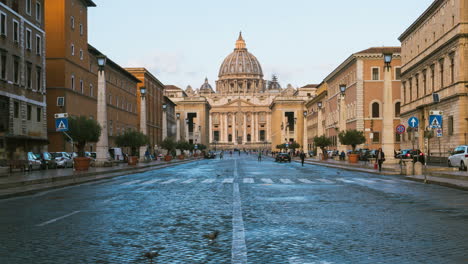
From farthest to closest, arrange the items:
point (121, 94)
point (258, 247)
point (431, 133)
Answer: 1. point (121, 94)
2. point (431, 133)
3. point (258, 247)

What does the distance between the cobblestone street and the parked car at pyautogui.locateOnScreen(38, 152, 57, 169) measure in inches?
1016


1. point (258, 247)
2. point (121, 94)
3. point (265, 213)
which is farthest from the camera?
point (121, 94)

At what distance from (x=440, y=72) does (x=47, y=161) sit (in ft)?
115

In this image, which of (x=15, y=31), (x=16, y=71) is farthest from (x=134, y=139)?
(x=15, y=31)

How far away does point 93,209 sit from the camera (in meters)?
13.2

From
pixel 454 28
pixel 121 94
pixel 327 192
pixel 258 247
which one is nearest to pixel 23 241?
pixel 258 247

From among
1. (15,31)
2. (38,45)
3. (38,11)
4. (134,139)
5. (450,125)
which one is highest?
(38,11)

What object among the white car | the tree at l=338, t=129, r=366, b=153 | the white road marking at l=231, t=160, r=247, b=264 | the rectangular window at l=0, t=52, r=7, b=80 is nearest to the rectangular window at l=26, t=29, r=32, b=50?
the rectangular window at l=0, t=52, r=7, b=80

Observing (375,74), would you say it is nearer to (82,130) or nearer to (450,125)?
(450,125)

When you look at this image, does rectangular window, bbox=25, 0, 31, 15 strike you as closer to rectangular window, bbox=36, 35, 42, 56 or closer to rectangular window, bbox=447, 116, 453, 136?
rectangular window, bbox=36, 35, 42, 56

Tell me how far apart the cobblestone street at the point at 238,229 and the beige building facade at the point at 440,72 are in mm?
25983

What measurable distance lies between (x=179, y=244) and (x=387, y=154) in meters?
34.5

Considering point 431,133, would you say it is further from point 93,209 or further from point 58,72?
point 93,209

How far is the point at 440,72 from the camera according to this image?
1998 inches
